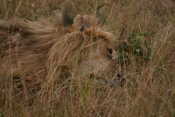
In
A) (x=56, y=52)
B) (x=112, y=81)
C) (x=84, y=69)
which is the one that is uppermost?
(x=56, y=52)

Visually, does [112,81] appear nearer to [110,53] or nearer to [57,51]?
[110,53]

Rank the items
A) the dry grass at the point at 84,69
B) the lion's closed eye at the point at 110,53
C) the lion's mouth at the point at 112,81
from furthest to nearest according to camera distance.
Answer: the lion's closed eye at the point at 110,53, the lion's mouth at the point at 112,81, the dry grass at the point at 84,69

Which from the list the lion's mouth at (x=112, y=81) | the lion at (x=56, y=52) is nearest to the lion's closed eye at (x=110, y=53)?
the lion at (x=56, y=52)

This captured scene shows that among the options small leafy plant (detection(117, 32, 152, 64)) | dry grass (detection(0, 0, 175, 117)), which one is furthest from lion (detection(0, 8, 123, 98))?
small leafy plant (detection(117, 32, 152, 64))

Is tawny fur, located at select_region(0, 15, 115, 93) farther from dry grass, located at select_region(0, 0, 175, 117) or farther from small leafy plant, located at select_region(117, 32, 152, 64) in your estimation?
small leafy plant, located at select_region(117, 32, 152, 64)

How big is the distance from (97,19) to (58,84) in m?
0.79

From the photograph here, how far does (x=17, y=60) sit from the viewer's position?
295cm

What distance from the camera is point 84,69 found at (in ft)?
9.38

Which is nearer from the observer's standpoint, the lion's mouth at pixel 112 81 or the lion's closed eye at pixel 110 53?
the lion's mouth at pixel 112 81

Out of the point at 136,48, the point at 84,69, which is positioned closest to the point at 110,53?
the point at 136,48

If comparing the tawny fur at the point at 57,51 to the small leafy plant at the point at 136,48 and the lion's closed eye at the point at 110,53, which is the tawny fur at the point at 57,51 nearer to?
the lion's closed eye at the point at 110,53

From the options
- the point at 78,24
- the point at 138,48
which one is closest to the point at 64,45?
the point at 78,24

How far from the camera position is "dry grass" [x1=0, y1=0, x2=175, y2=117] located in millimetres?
2451

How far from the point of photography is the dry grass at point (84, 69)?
245 cm
